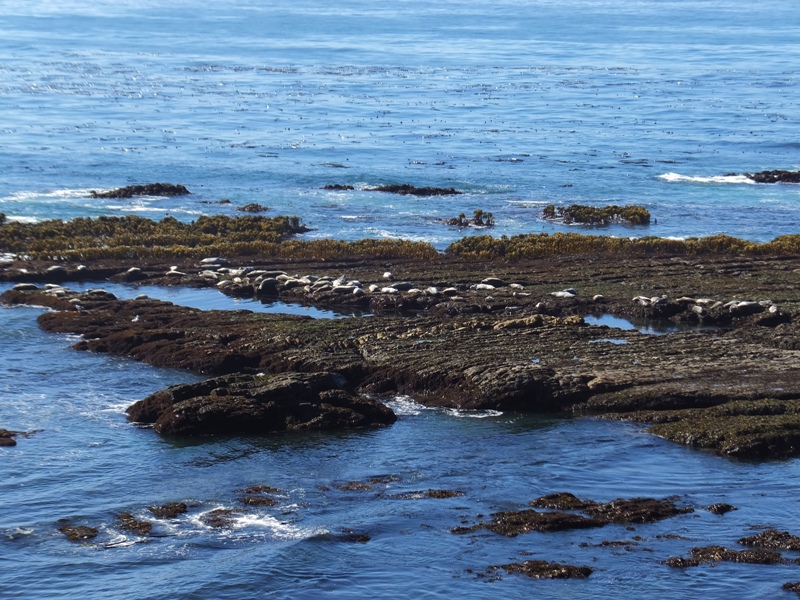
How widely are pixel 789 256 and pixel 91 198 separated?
33532 mm

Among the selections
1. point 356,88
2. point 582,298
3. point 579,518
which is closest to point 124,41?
point 356,88

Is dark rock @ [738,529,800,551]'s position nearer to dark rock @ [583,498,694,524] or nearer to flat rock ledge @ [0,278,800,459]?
dark rock @ [583,498,694,524]

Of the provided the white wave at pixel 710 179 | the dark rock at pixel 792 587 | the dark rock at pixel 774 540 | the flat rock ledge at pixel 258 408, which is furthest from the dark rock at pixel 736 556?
the white wave at pixel 710 179

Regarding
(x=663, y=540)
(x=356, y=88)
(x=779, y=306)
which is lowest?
(x=663, y=540)

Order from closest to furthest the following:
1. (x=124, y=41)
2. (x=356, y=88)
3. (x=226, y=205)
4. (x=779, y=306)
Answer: (x=779, y=306) < (x=226, y=205) < (x=356, y=88) < (x=124, y=41)

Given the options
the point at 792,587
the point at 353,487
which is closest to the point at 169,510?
the point at 353,487

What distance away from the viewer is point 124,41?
143875 millimetres

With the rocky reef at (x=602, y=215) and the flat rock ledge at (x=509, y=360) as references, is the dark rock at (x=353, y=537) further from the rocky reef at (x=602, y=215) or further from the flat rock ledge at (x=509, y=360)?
the rocky reef at (x=602, y=215)

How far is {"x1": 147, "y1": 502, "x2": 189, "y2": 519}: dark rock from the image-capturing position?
2242 cm

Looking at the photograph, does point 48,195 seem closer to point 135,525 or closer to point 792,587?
point 135,525

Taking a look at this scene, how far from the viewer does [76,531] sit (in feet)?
71.7

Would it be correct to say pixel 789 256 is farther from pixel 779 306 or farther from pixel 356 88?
pixel 356 88

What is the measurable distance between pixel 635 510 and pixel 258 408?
9.59 metres

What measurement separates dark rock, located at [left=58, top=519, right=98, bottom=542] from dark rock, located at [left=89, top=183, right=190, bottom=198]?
1492 inches
